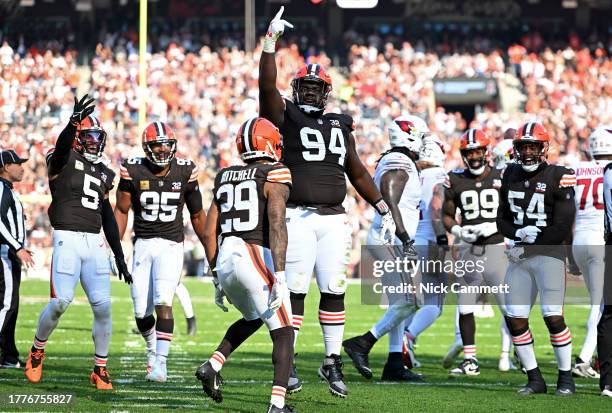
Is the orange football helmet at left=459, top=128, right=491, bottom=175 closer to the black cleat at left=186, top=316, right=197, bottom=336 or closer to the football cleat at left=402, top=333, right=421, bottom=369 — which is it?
the football cleat at left=402, top=333, right=421, bottom=369

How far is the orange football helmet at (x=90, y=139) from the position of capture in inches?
318

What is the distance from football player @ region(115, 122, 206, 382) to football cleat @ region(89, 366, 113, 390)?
669 mm

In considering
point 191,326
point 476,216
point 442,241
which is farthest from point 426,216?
point 191,326

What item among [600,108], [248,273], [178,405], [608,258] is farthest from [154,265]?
[600,108]

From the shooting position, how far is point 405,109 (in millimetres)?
26953

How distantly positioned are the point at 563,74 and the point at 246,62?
825 centimetres

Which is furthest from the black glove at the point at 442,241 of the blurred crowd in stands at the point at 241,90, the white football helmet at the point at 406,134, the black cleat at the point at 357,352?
the blurred crowd in stands at the point at 241,90

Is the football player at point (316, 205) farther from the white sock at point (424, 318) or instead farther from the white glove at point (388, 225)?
the white sock at point (424, 318)

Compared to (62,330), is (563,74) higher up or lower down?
higher up

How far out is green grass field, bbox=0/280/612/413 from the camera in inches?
278

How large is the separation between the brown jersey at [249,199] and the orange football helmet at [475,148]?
3.51 meters

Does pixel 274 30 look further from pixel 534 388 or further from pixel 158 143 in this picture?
pixel 534 388

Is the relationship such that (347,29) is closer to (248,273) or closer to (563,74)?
(563,74)

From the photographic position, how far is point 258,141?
651cm
